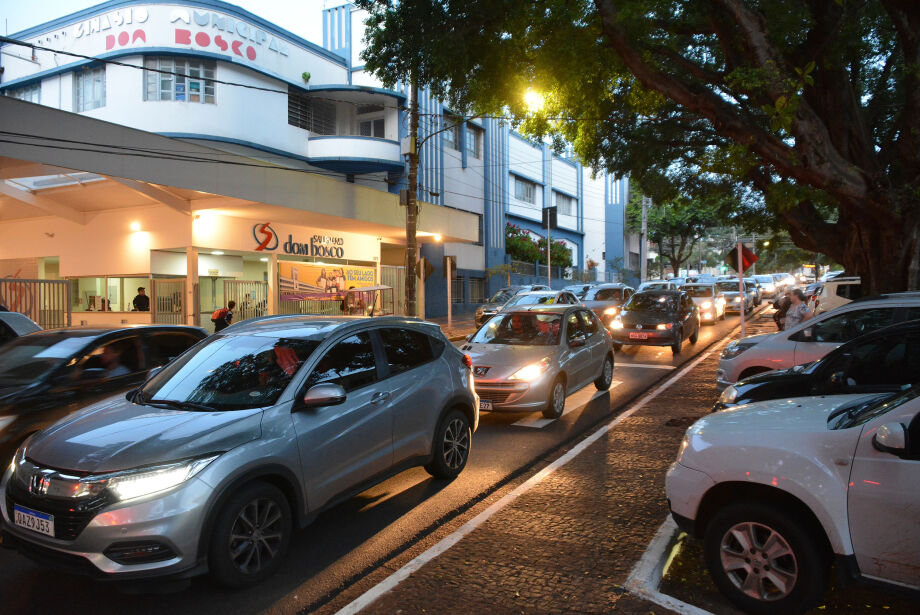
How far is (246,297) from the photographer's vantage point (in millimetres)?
20000

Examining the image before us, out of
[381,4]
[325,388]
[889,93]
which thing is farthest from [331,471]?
[889,93]

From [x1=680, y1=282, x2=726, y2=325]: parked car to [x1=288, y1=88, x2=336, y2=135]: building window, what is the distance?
16608 millimetres

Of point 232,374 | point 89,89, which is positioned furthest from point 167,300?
point 232,374

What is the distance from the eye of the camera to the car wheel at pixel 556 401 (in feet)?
26.7

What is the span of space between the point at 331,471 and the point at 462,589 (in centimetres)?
121

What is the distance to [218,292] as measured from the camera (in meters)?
20.2

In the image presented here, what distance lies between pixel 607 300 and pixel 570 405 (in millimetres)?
13251

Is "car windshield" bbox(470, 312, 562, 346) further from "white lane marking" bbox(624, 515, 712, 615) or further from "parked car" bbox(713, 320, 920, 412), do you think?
"white lane marking" bbox(624, 515, 712, 615)

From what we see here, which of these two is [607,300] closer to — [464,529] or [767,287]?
[464,529]

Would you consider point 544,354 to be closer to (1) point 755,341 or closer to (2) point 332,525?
(1) point 755,341

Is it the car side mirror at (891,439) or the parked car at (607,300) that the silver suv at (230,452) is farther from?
the parked car at (607,300)

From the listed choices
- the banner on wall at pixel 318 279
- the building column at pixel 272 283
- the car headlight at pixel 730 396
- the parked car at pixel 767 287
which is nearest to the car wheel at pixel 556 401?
the car headlight at pixel 730 396

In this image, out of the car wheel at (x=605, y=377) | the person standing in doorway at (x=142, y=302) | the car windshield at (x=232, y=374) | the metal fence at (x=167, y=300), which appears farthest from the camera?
the person standing in doorway at (x=142, y=302)

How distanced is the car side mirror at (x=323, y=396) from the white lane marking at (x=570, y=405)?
424 cm
